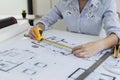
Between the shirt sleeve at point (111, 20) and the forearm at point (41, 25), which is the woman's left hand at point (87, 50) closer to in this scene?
the shirt sleeve at point (111, 20)

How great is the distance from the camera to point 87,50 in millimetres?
837

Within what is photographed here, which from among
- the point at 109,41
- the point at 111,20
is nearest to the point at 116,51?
the point at 109,41

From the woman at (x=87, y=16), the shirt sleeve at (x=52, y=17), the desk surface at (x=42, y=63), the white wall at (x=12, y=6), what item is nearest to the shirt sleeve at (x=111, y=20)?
the woman at (x=87, y=16)

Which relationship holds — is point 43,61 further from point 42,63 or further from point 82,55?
point 82,55

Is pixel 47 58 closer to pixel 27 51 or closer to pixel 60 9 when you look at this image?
pixel 27 51

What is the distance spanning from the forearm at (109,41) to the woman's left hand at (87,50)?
0.08 feet

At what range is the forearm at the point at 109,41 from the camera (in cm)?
89

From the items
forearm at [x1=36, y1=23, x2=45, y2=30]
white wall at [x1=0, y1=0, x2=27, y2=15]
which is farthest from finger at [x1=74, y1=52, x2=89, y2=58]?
white wall at [x1=0, y1=0, x2=27, y2=15]

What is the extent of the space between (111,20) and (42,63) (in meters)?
0.47

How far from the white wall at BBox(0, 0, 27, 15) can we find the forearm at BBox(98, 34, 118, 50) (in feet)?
3.60

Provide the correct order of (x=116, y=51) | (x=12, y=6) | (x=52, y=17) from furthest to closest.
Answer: (x=12, y=6) < (x=52, y=17) < (x=116, y=51)

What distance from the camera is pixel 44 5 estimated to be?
76.0 inches

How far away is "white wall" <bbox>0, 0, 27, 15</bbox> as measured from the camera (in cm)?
175

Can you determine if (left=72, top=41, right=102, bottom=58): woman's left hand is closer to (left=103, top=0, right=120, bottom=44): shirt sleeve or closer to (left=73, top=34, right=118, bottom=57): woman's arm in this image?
(left=73, top=34, right=118, bottom=57): woman's arm
